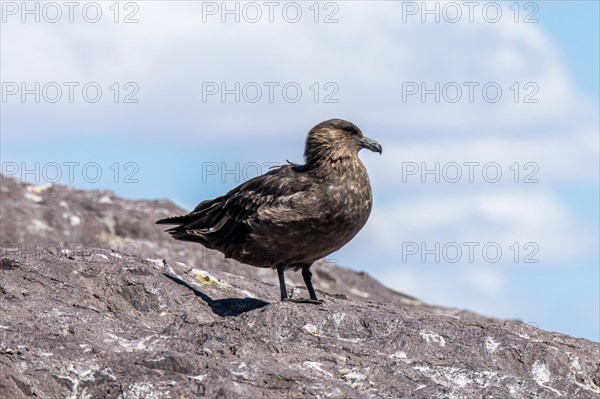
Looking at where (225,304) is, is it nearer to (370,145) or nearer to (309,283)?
(309,283)

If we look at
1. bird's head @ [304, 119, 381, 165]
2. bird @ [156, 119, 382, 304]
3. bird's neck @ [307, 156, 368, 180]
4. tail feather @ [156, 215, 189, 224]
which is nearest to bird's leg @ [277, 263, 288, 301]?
bird @ [156, 119, 382, 304]

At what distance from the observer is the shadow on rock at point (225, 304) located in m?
11.2

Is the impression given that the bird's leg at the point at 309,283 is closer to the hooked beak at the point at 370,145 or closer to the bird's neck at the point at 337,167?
the bird's neck at the point at 337,167

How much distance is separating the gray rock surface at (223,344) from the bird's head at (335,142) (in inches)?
55.6

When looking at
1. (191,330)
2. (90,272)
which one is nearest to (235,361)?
(191,330)

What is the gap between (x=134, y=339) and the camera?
9281 mm

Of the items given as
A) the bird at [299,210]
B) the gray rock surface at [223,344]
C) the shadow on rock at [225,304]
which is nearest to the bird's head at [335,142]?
the bird at [299,210]

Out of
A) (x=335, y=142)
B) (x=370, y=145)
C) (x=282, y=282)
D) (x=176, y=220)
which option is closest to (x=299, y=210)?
(x=282, y=282)

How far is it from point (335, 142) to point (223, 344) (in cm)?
417

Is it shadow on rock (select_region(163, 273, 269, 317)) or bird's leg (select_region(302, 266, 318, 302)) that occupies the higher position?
bird's leg (select_region(302, 266, 318, 302))

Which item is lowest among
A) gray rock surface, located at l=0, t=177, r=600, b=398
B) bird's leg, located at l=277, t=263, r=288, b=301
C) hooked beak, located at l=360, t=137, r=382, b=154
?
gray rock surface, located at l=0, t=177, r=600, b=398

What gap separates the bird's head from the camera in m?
12.7

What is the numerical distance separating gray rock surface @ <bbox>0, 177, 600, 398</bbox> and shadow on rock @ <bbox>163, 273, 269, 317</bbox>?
2cm

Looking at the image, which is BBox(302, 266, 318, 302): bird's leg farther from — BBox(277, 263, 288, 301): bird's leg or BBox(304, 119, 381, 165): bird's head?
BBox(304, 119, 381, 165): bird's head
